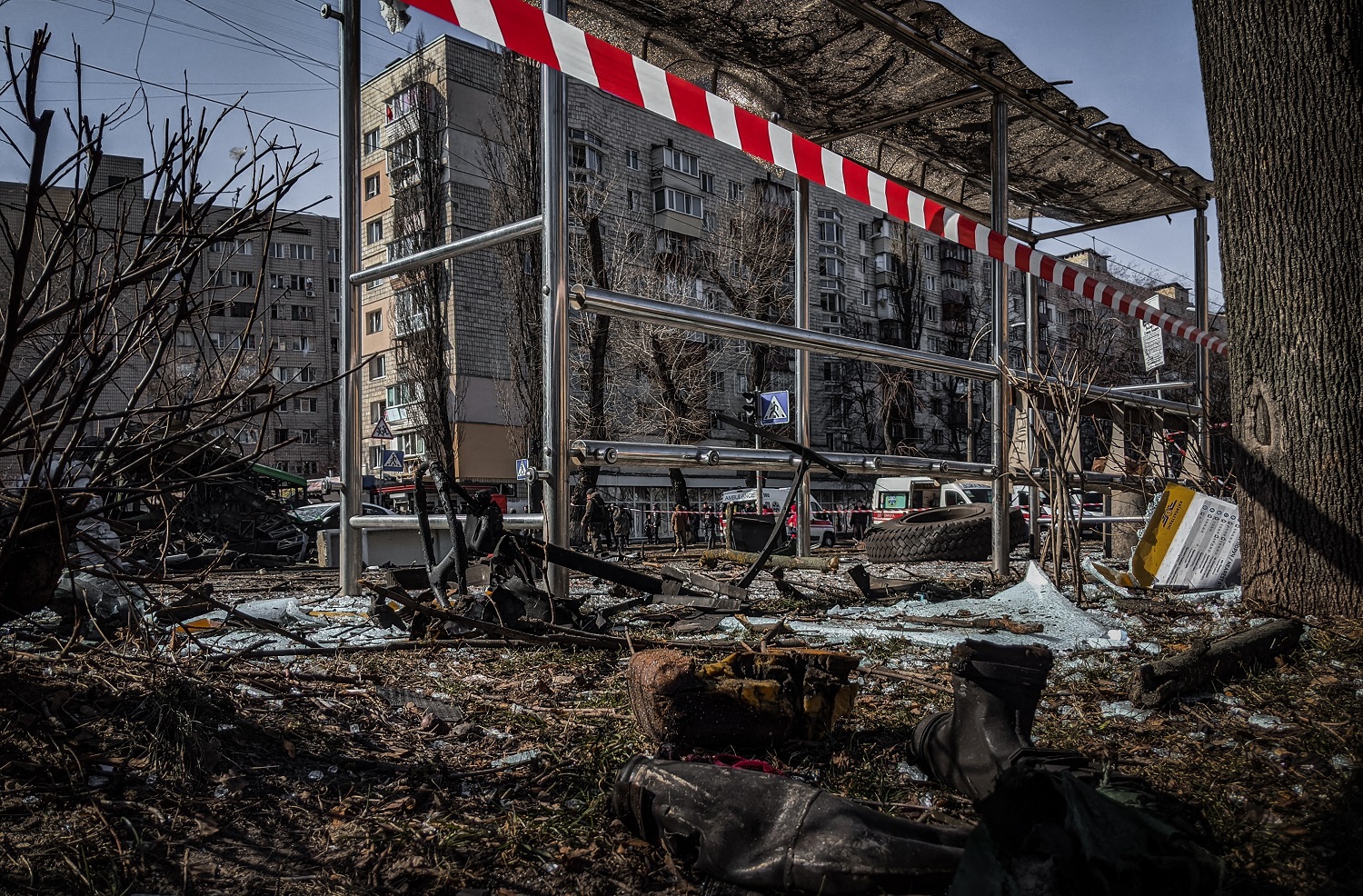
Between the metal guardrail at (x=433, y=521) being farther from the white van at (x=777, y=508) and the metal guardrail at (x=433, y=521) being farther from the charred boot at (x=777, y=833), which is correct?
the white van at (x=777, y=508)

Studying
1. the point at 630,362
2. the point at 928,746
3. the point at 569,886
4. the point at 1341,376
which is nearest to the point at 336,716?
the point at 569,886

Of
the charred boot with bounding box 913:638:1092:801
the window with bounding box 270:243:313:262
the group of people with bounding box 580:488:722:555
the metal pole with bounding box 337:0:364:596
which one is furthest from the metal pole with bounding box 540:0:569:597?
the window with bounding box 270:243:313:262

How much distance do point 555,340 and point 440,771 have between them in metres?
2.04

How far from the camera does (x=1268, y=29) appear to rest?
372cm

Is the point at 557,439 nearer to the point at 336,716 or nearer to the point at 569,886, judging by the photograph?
the point at 336,716

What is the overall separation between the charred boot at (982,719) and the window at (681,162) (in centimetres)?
3768

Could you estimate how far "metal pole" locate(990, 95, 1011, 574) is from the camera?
543cm

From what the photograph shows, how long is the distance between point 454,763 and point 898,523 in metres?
8.47

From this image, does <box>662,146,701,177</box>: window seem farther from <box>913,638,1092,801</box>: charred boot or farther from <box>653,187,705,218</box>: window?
<box>913,638,1092,801</box>: charred boot

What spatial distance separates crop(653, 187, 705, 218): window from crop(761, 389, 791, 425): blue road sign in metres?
26.6

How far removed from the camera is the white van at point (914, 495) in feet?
79.9

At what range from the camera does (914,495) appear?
2459cm

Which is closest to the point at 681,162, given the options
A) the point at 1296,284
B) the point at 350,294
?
the point at 350,294

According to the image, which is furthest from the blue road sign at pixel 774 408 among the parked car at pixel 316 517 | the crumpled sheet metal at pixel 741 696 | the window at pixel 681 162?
the window at pixel 681 162
